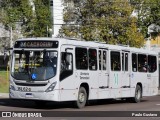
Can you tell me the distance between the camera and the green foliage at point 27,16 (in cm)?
6556

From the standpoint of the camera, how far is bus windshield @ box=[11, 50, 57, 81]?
2053 cm

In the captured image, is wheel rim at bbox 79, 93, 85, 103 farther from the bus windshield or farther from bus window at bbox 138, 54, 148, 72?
bus window at bbox 138, 54, 148, 72

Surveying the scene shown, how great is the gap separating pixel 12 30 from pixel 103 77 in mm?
45377

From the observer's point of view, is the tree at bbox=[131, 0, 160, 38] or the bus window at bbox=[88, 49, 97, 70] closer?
the bus window at bbox=[88, 49, 97, 70]

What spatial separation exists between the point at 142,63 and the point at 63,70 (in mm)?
8382

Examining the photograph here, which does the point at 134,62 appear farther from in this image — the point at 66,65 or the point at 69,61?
the point at 66,65

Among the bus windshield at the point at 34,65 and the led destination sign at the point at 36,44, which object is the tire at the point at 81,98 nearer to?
the bus windshield at the point at 34,65

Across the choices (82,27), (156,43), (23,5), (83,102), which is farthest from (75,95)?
(156,43)

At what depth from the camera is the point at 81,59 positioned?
22.0m

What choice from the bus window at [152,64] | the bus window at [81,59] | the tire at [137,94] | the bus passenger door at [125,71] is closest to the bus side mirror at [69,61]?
the bus window at [81,59]

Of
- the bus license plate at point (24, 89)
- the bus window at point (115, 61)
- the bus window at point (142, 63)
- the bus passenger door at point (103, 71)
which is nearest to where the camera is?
the bus license plate at point (24, 89)

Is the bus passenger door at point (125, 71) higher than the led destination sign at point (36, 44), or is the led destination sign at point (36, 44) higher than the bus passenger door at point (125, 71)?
the led destination sign at point (36, 44)

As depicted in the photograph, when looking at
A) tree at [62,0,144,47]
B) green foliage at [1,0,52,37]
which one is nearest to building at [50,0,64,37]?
green foliage at [1,0,52,37]

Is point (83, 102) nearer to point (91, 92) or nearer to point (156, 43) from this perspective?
point (91, 92)
